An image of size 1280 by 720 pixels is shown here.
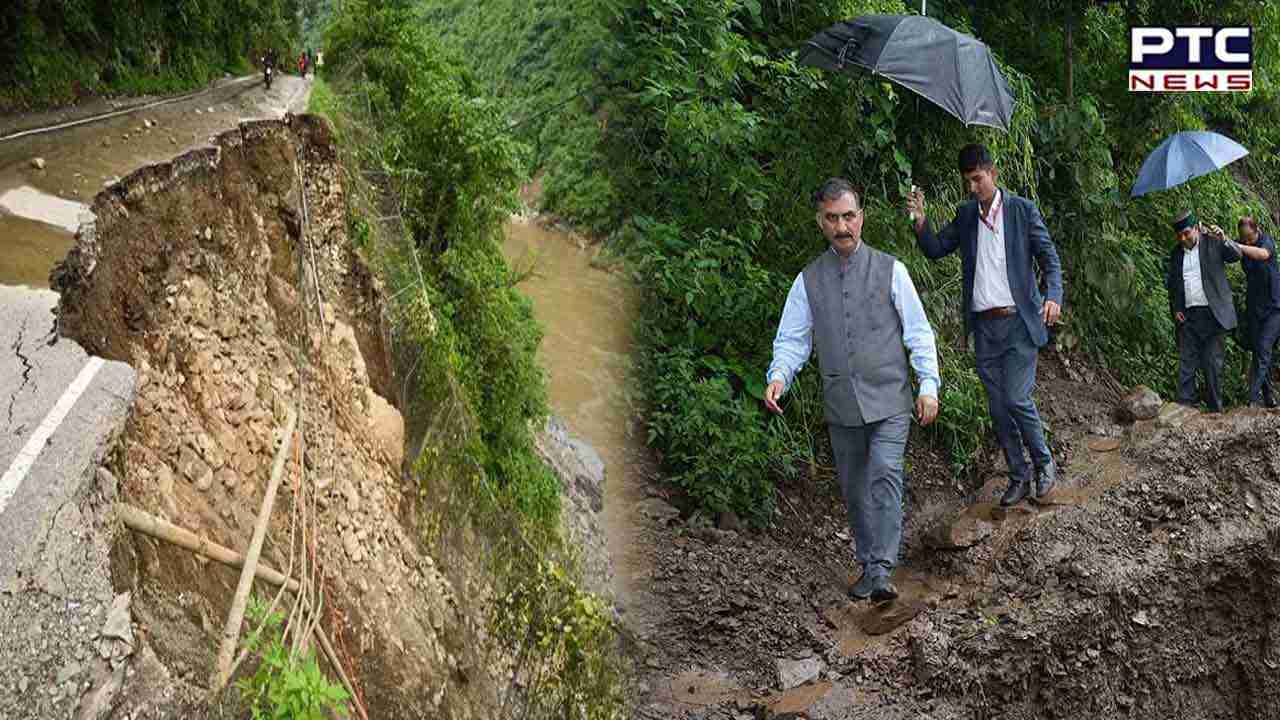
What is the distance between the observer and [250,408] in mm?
3674

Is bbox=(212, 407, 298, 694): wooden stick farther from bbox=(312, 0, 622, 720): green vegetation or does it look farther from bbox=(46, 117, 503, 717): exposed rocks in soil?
bbox=(312, 0, 622, 720): green vegetation

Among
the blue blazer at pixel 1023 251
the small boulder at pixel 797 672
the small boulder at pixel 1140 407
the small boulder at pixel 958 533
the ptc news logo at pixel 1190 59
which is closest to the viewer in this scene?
the small boulder at pixel 797 672

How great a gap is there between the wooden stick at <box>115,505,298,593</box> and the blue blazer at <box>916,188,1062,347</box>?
3.30m

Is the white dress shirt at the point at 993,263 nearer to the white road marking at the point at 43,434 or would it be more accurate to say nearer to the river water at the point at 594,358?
Answer: the river water at the point at 594,358

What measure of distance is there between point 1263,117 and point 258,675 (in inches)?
471

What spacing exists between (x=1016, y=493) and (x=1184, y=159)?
4.12 meters

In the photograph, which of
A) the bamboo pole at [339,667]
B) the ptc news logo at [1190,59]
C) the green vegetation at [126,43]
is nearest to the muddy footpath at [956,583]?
the bamboo pole at [339,667]

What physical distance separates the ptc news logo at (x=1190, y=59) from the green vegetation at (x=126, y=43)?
998 cm

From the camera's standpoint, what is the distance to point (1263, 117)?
1122cm

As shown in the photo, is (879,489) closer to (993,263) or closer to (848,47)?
(993,263)

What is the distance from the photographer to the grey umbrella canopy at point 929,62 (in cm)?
505

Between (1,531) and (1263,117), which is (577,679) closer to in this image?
(1,531)

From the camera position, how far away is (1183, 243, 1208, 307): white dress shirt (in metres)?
7.55

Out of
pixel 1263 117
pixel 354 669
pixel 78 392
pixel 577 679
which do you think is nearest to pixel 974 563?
pixel 577 679
